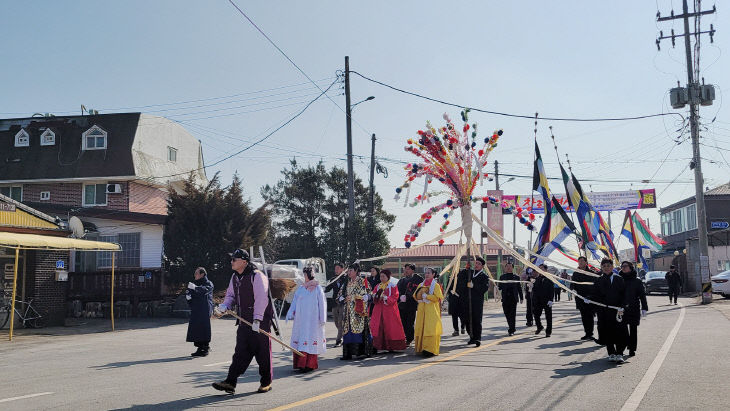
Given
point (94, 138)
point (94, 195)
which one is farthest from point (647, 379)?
point (94, 138)

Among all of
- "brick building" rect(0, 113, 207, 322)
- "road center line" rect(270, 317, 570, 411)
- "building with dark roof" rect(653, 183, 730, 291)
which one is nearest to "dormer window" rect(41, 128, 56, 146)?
"brick building" rect(0, 113, 207, 322)

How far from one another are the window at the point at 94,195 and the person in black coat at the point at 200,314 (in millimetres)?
20085

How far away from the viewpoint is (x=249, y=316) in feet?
26.3

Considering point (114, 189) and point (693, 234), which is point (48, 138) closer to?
point (114, 189)

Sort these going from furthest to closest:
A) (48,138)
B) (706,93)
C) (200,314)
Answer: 1. (48,138)
2. (706,93)
3. (200,314)

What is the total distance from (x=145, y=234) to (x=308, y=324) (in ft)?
65.8

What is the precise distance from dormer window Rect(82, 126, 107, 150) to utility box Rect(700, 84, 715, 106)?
27934 millimetres

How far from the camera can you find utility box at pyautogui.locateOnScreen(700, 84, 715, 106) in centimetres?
2667

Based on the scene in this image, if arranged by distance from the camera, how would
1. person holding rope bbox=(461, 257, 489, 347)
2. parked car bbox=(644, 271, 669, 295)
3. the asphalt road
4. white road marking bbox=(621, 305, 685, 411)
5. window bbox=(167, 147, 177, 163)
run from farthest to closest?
parked car bbox=(644, 271, 669, 295) → window bbox=(167, 147, 177, 163) → person holding rope bbox=(461, 257, 489, 347) → the asphalt road → white road marking bbox=(621, 305, 685, 411)

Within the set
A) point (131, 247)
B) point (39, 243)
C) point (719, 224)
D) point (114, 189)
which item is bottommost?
point (39, 243)

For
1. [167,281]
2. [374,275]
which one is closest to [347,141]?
[167,281]

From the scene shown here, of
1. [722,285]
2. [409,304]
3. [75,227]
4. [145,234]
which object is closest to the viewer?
[409,304]

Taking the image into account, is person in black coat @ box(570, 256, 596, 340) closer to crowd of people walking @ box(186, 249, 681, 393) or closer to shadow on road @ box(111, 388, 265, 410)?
crowd of people walking @ box(186, 249, 681, 393)

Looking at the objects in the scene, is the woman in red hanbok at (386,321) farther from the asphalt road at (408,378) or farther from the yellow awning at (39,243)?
the yellow awning at (39,243)
